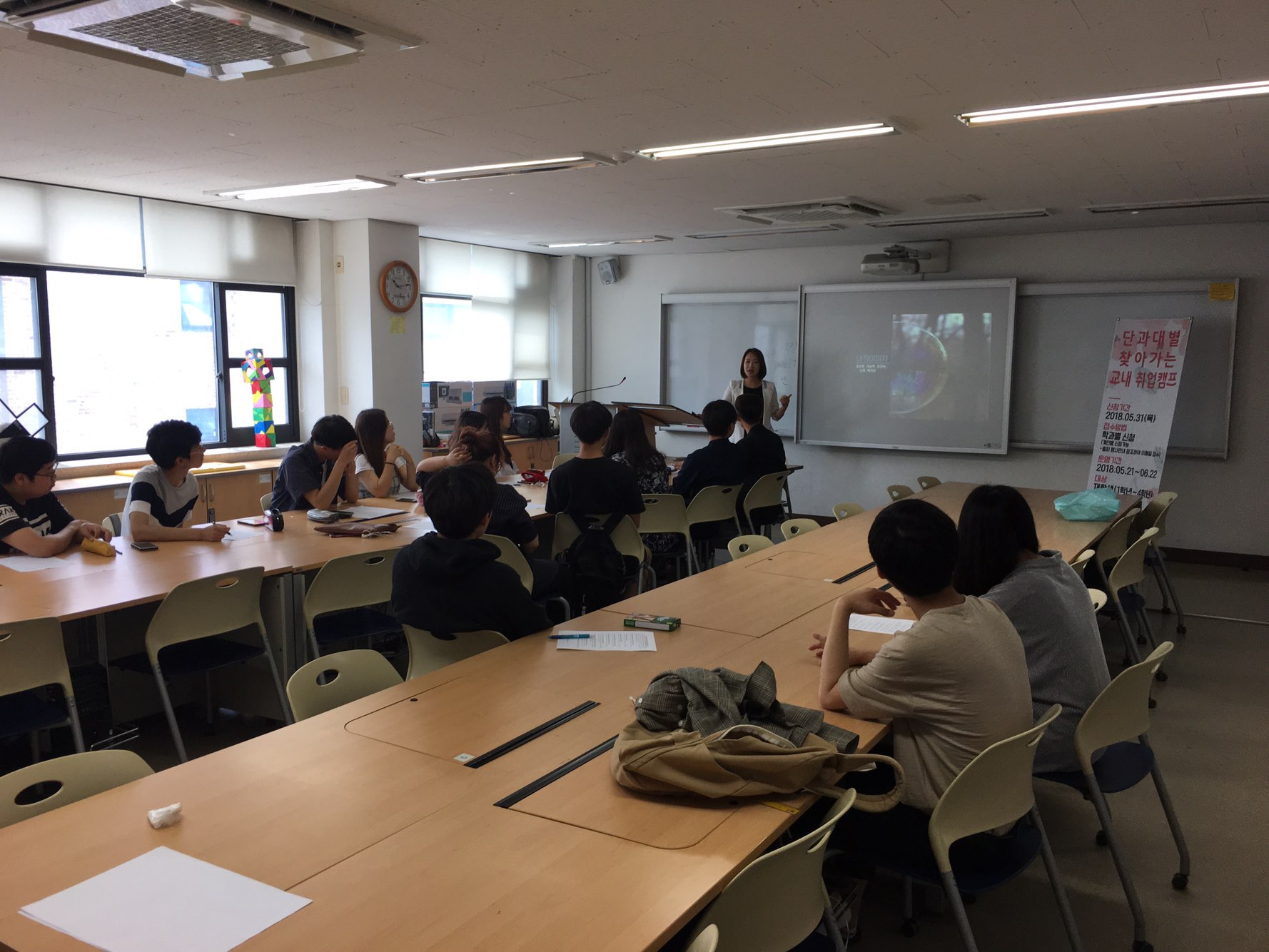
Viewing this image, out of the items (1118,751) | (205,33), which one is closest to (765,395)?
(1118,751)

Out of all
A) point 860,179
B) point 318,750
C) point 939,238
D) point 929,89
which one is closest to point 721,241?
point 939,238

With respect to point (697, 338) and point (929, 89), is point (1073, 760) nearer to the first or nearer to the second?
point (929, 89)

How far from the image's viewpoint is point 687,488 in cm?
594

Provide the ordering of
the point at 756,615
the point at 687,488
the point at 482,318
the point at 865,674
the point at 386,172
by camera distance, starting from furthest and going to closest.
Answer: the point at 482,318 → the point at 687,488 → the point at 386,172 → the point at 756,615 → the point at 865,674

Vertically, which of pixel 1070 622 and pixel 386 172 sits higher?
pixel 386 172

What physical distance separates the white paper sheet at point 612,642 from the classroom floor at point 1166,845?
1.01 m

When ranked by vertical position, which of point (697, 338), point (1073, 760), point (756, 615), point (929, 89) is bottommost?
point (1073, 760)

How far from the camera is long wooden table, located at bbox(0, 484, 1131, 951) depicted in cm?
141

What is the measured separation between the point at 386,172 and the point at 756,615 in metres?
3.59

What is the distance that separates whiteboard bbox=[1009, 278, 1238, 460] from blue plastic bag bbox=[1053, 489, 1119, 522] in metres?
2.47

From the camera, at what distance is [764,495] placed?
6.20m

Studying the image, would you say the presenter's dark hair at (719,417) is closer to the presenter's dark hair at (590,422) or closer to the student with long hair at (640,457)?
the student with long hair at (640,457)

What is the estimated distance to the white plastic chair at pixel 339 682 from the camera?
7.63ft

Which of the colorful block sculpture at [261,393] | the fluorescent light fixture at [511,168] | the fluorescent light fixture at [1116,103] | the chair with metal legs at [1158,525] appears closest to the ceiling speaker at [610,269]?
the colorful block sculpture at [261,393]
